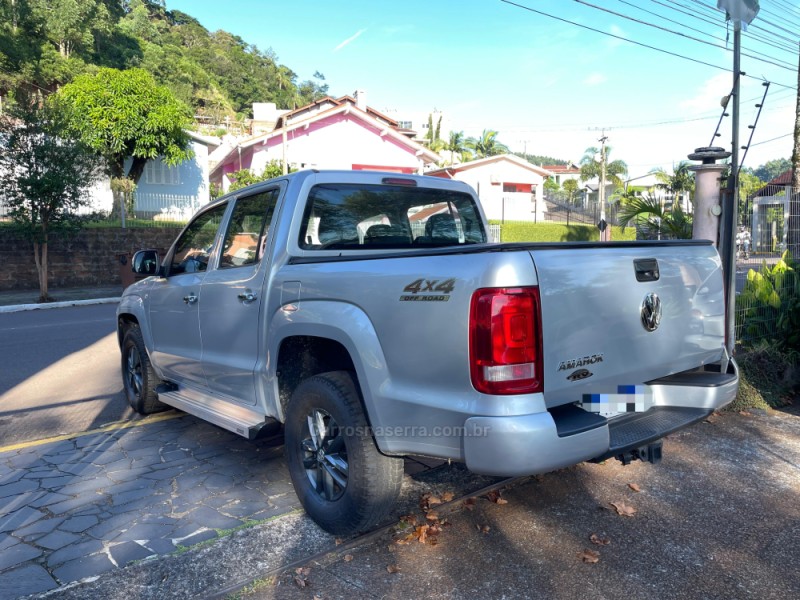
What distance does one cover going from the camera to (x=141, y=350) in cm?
577

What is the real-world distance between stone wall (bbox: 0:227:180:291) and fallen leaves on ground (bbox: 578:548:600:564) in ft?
57.4

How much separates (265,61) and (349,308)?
308 feet

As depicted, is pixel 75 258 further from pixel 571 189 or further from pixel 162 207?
pixel 571 189

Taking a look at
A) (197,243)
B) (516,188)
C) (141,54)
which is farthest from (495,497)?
(141,54)

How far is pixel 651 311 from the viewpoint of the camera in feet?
10.6

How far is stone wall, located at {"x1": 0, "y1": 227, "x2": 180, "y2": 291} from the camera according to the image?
59.9 ft

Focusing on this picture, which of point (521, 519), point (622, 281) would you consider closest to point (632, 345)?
point (622, 281)

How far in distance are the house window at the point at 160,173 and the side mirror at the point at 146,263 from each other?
25673mm

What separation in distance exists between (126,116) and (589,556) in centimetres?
2675

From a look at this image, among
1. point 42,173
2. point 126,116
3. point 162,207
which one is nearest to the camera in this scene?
point 42,173

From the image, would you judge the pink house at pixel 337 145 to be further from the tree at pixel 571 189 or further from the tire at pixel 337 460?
the tree at pixel 571 189

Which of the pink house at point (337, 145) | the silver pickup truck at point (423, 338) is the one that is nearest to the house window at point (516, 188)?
the pink house at point (337, 145)

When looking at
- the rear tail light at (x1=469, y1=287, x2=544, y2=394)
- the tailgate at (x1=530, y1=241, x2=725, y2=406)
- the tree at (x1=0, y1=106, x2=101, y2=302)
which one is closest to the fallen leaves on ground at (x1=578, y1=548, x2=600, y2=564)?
the tailgate at (x1=530, y1=241, x2=725, y2=406)

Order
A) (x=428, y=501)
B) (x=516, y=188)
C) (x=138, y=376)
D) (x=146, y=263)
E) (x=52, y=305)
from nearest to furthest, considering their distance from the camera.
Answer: (x=428, y=501) → (x=146, y=263) → (x=138, y=376) → (x=52, y=305) → (x=516, y=188)
